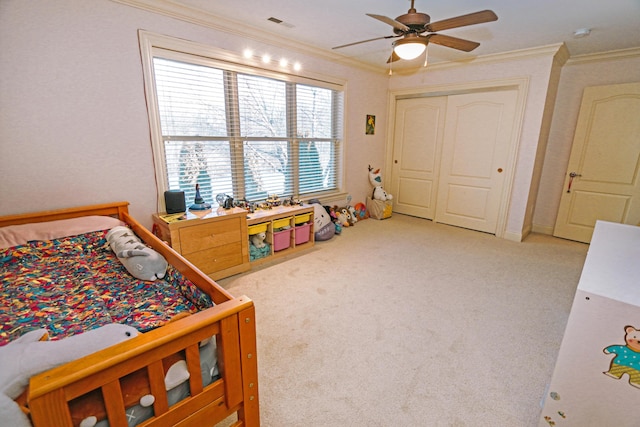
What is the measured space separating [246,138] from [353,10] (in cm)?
160

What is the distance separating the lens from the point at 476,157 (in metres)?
4.14

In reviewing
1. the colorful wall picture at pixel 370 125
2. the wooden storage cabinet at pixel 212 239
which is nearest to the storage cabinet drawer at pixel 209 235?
the wooden storage cabinet at pixel 212 239

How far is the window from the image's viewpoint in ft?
8.67

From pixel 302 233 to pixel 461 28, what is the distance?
2758 mm

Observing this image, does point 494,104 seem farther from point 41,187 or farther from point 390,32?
point 41,187

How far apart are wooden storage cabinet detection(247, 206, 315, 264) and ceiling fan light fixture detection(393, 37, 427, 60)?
189cm

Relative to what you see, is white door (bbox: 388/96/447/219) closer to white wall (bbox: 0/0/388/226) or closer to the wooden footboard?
white wall (bbox: 0/0/388/226)

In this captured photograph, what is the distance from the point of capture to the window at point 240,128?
2.64 meters

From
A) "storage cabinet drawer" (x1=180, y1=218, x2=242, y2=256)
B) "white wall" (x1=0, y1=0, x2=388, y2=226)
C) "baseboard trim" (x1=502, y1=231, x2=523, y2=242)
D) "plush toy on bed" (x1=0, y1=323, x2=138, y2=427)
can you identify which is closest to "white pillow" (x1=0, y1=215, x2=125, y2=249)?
"white wall" (x1=0, y1=0, x2=388, y2=226)

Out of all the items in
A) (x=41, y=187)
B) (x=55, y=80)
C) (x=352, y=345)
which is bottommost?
(x=352, y=345)

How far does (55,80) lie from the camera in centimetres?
204

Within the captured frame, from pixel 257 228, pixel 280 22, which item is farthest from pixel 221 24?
pixel 257 228

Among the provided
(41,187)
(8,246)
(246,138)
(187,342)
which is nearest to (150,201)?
(41,187)

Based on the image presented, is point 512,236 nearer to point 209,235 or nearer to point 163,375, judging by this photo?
point 209,235
